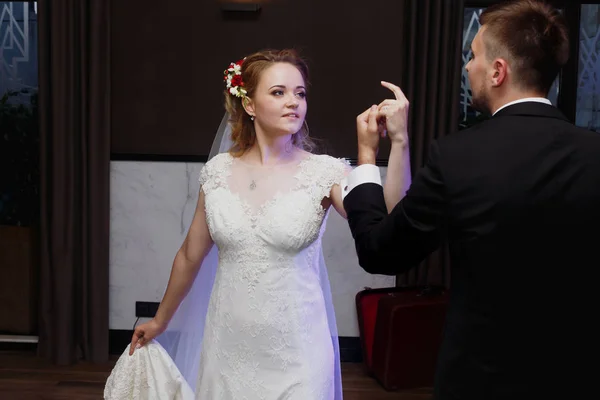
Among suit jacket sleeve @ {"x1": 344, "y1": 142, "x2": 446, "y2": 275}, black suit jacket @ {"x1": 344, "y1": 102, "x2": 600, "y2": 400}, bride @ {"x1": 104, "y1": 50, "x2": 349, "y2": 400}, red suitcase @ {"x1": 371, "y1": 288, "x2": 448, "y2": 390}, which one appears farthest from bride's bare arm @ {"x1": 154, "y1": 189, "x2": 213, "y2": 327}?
red suitcase @ {"x1": 371, "y1": 288, "x2": 448, "y2": 390}

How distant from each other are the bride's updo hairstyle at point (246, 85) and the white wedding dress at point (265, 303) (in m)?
0.18

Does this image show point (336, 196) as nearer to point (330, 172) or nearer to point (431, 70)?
point (330, 172)

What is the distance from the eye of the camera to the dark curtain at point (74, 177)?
444 centimetres

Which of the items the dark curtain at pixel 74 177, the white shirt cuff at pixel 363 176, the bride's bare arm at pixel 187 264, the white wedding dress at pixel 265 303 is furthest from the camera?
the dark curtain at pixel 74 177

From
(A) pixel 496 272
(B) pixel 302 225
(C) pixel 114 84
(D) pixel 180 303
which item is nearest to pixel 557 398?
(A) pixel 496 272

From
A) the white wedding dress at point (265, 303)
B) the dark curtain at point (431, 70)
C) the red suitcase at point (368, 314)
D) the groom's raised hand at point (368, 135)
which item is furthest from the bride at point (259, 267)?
the dark curtain at point (431, 70)

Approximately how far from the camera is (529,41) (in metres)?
1.45

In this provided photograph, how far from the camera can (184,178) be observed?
4.61 meters

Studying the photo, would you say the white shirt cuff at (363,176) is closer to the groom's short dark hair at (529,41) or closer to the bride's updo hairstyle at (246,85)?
the groom's short dark hair at (529,41)

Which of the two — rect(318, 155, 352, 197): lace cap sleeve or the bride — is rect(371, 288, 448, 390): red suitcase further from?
rect(318, 155, 352, 197): lace cap sleeve

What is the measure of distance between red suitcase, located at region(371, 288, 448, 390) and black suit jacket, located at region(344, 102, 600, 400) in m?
2.57

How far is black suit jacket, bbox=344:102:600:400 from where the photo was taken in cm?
140

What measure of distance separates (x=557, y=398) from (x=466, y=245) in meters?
0.35

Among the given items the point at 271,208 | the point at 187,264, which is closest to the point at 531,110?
the point at 271,208
